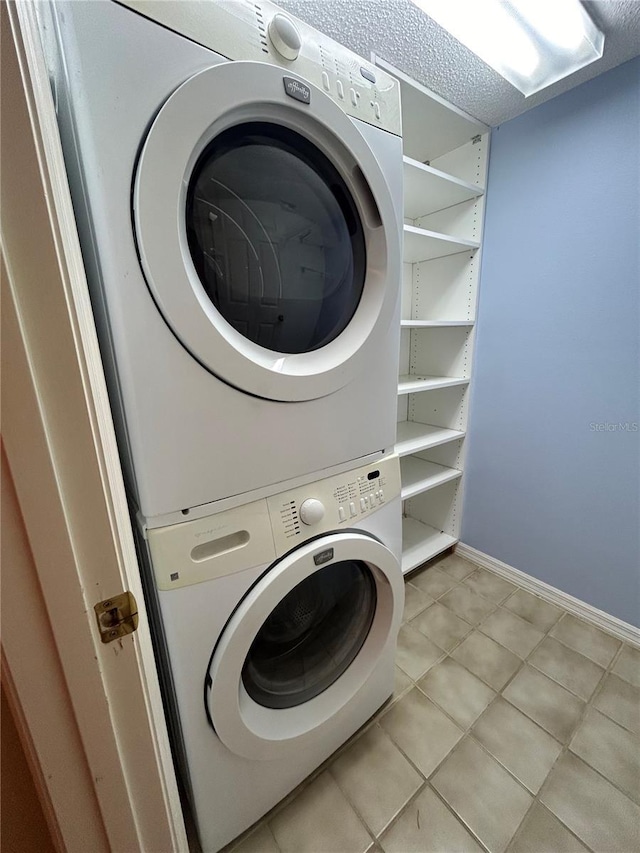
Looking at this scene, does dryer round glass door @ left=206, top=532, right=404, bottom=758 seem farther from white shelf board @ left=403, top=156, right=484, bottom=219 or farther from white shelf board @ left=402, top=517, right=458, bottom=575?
white shelf board @ left=403, top=156, right=484, bottom=219

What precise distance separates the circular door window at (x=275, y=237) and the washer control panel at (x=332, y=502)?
0.31 meters

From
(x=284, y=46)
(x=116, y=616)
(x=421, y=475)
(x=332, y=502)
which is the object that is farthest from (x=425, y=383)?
Result: (x=116, y=616)

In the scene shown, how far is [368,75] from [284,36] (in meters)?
0.21

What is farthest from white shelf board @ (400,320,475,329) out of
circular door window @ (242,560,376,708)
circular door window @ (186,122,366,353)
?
circular door window @ (242,560,376,708)

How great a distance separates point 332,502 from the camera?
29.2 inches

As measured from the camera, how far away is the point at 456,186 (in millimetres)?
1366

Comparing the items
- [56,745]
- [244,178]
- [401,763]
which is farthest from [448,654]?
[244,178]

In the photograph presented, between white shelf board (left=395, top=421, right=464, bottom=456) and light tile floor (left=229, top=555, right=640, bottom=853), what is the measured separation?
770mm

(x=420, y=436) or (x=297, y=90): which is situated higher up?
(x=297, y=90)

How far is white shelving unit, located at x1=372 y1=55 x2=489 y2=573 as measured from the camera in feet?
4.43

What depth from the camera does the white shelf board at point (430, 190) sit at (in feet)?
4.04

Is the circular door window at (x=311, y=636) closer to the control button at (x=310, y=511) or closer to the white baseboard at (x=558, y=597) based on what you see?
the control button at (x=310, y=511)

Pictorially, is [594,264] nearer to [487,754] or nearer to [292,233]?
[292,233]

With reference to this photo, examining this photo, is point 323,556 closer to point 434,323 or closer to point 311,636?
point 311,636
